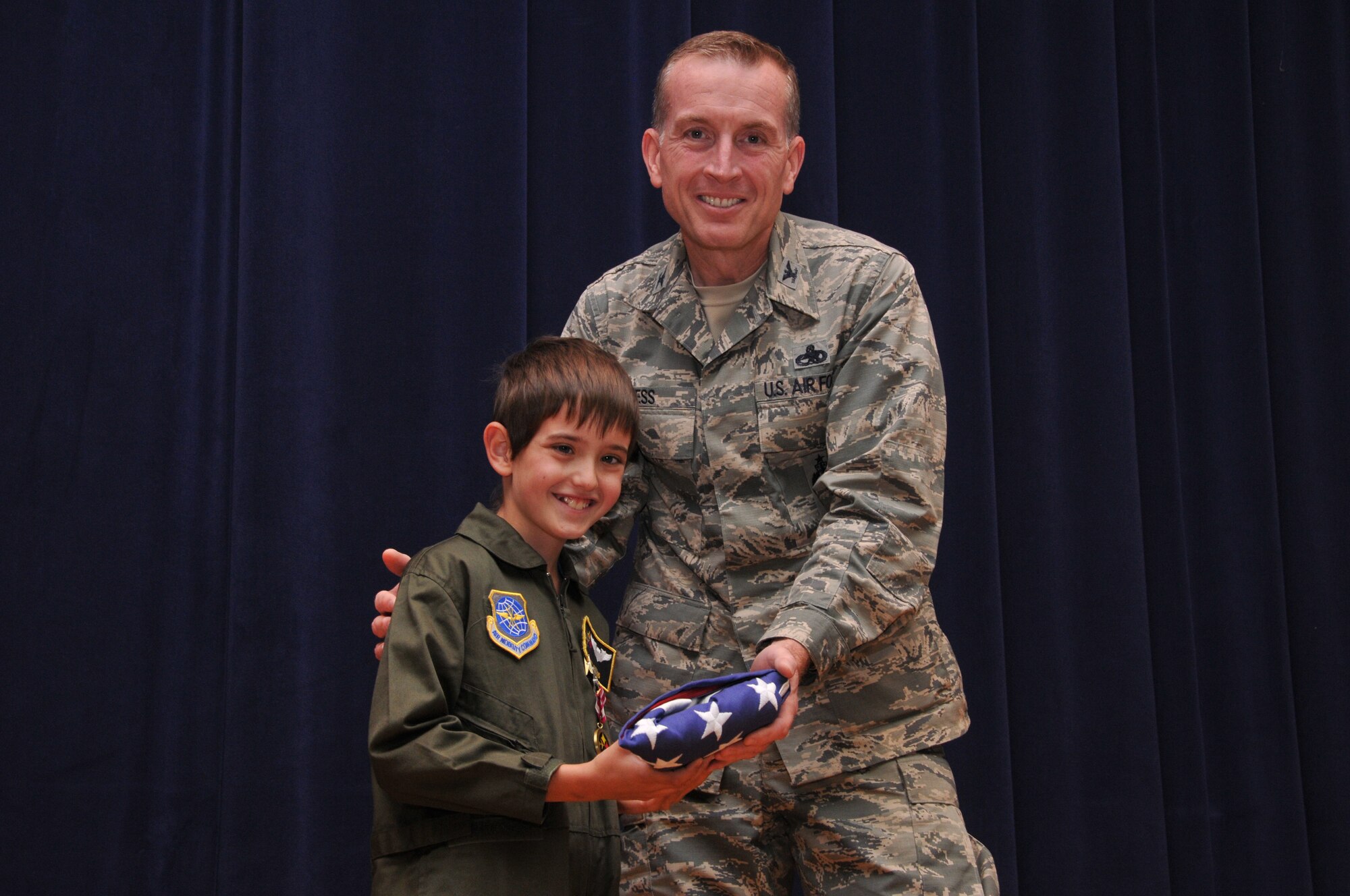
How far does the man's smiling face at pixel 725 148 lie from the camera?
5.33ft

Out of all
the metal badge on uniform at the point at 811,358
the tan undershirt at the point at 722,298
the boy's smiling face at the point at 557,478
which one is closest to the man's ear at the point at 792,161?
the tan undershirt at the point at 722,298

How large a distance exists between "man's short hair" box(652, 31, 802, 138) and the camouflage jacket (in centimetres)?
18

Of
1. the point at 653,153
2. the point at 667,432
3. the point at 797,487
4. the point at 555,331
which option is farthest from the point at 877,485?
the point at 555,331

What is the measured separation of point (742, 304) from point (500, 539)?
560 mm

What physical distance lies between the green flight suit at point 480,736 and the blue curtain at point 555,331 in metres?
0.97

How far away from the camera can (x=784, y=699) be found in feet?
4.07

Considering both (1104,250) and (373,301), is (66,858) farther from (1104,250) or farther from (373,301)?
(1104,250)

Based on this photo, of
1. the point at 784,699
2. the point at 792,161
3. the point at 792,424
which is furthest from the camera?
the point at 792,161

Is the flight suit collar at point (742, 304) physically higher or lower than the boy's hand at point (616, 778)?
higher

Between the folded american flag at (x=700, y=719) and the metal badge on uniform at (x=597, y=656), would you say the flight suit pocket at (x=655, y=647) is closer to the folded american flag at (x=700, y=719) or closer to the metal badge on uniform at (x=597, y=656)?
the metal badge on uniform at (x=597, y=656)

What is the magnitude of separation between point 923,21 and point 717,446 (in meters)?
1.62

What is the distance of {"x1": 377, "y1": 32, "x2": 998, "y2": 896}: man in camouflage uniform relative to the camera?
1493 mm

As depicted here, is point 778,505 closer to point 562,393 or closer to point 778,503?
point 778,503

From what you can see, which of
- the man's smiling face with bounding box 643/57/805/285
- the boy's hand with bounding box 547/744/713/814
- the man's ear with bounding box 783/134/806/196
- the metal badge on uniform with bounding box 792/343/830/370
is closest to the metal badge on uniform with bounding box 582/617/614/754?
the boy's hand with bounding box 547/744/713/814
